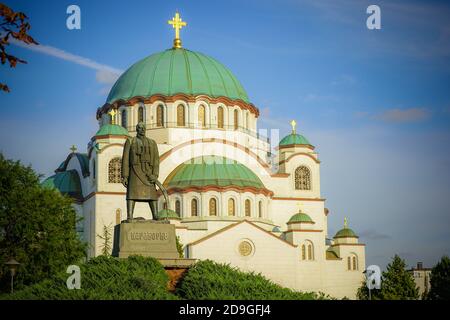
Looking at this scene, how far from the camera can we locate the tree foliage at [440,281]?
4526 cm

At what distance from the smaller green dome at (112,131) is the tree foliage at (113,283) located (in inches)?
1447

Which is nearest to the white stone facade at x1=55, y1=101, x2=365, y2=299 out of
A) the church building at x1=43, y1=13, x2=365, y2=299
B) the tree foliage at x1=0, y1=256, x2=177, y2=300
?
the church building at x1=43, y1=13, x2=365, y2=299

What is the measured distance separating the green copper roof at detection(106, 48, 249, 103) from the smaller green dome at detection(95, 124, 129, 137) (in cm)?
409

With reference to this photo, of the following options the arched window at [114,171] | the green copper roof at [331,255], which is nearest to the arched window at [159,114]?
the arched window at [114,171]

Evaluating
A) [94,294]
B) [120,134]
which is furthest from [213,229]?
[94,294]

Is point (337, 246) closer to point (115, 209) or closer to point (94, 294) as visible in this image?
point (115, 209)

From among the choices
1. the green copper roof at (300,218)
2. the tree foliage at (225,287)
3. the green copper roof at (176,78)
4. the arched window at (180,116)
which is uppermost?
the green copper roof at (176,78)

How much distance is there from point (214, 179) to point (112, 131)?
25.8 feet

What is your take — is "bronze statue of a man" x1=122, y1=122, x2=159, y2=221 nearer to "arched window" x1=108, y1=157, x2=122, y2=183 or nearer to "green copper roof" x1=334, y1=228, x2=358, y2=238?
"arched window" x1=108, y1=157, x2=122, y2=183

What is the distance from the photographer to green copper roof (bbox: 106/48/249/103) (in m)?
64.2

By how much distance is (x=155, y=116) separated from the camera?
6353 centimetres

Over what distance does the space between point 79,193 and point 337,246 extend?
18489 mm

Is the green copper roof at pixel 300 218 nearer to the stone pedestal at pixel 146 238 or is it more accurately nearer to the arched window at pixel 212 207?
the arched window at pixel 212 207

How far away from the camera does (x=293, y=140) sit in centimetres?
6481
